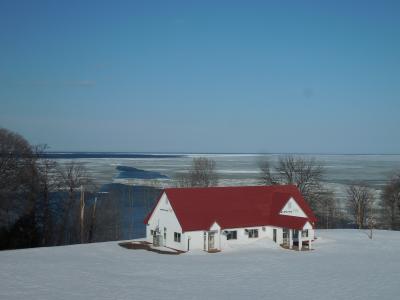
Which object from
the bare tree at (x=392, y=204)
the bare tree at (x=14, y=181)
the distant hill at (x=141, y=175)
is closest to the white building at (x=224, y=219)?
the bare tree at (x=14, y=181)

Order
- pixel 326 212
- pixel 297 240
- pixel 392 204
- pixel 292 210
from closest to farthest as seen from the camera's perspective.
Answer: pixel 297 240 < pixel 292 210 < pixel 392 204 < pixel 326 212

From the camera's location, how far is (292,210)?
42375 millimetres

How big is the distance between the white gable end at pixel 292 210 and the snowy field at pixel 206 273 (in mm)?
3361

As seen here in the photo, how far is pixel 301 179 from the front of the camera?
55.3m

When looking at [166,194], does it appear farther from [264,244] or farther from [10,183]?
[10,183]

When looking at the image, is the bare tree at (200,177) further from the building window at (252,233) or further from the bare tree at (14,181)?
the bare tree at (14,181)

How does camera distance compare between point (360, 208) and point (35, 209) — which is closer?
point (35, 209)

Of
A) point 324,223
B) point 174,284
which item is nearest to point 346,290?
point 174,284

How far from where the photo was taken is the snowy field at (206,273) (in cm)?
2505

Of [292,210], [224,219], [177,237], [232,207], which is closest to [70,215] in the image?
[177,237]

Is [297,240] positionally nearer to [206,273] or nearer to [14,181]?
[206,273]

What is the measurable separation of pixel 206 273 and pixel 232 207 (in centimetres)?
1172

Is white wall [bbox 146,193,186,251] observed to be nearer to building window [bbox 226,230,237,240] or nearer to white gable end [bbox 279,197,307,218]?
building window [bbox 226,230,237,240]

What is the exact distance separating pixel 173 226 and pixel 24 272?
1261cm
